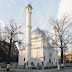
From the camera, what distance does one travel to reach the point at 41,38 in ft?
117

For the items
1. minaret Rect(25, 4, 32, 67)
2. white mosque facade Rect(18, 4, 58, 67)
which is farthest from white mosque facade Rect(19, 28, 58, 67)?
minaret Rect(25, 4, 32, 67)

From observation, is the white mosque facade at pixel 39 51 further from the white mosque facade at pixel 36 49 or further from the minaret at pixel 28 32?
the minaret at pixel 28 32

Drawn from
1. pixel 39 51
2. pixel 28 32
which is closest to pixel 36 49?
pixel 39 51

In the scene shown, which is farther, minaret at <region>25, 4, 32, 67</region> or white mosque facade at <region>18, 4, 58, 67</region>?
white mosque facade at <region>18, 4, 58, 67</region>

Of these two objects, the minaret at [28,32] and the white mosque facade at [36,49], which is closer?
the minaret at [28,32]

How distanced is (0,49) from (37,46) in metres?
11.5

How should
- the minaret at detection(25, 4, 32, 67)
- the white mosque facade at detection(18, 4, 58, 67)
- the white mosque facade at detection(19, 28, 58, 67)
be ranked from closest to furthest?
1. the minaret at detection(25, 4, 32, 67)
2. the white mosque facade at detection(18, 4, 58, 67)
3. the white mosque facade at detection(19, 28, 58, 67)

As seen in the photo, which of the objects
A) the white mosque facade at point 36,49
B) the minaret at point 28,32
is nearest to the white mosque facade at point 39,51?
the white mosque facade at point 36,49

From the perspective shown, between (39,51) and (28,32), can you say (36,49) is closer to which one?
(39,51)

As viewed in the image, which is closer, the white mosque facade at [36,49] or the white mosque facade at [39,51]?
the white mosque facade at [36,49]

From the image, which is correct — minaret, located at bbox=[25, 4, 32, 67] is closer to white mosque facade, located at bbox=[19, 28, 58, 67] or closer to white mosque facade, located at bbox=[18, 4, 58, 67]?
white mosque facade, located at bbox=[18, 4, 58, 67]

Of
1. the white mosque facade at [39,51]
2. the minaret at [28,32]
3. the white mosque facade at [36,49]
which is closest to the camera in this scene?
the minaret at [28,32]

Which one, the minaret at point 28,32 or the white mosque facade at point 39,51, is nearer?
the minaret at point 28,32

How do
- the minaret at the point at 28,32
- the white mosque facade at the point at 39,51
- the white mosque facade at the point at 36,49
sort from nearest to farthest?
the minaret at the point at 28,32 → the white mosque facade at the point at 36,49 → the white mosque facade at the point at 39,51
